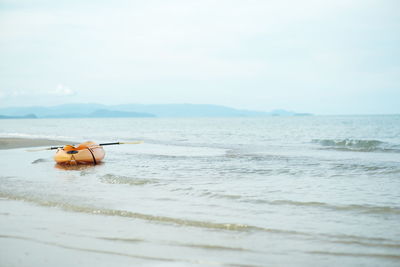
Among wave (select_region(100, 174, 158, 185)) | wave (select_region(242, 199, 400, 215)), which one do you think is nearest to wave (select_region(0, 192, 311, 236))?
wave (select_region(242, 199, 400, 215))

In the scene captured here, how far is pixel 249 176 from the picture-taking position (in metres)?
12.2

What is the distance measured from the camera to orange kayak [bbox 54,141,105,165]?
51.0 ft

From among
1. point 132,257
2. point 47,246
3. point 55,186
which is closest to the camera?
point 132,257

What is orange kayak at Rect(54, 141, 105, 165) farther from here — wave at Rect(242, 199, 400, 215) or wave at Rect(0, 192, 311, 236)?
wave at Rect(242, 199, 400, 215)

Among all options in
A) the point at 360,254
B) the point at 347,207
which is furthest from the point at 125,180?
the point at 360,254

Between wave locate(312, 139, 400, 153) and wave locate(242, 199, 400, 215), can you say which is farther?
wave locate(312, 139, 400, 153)

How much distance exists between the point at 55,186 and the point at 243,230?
Result: 622cm

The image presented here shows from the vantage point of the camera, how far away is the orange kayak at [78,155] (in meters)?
15.5

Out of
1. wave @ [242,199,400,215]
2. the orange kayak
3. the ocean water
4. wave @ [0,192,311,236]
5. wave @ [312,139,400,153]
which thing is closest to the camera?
the ocean water

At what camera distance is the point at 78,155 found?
620 inches

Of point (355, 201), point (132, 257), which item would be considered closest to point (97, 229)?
point (132, 257)

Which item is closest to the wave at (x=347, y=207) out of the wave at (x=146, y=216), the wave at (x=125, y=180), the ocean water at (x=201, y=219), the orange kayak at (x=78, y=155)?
the ocean water at (x=201, y=219)

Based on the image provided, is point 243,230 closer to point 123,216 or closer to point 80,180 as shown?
point 123,216

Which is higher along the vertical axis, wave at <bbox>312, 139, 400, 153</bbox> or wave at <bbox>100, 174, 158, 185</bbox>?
wave at <bbox>312, 139, 400, 153</bbox>
